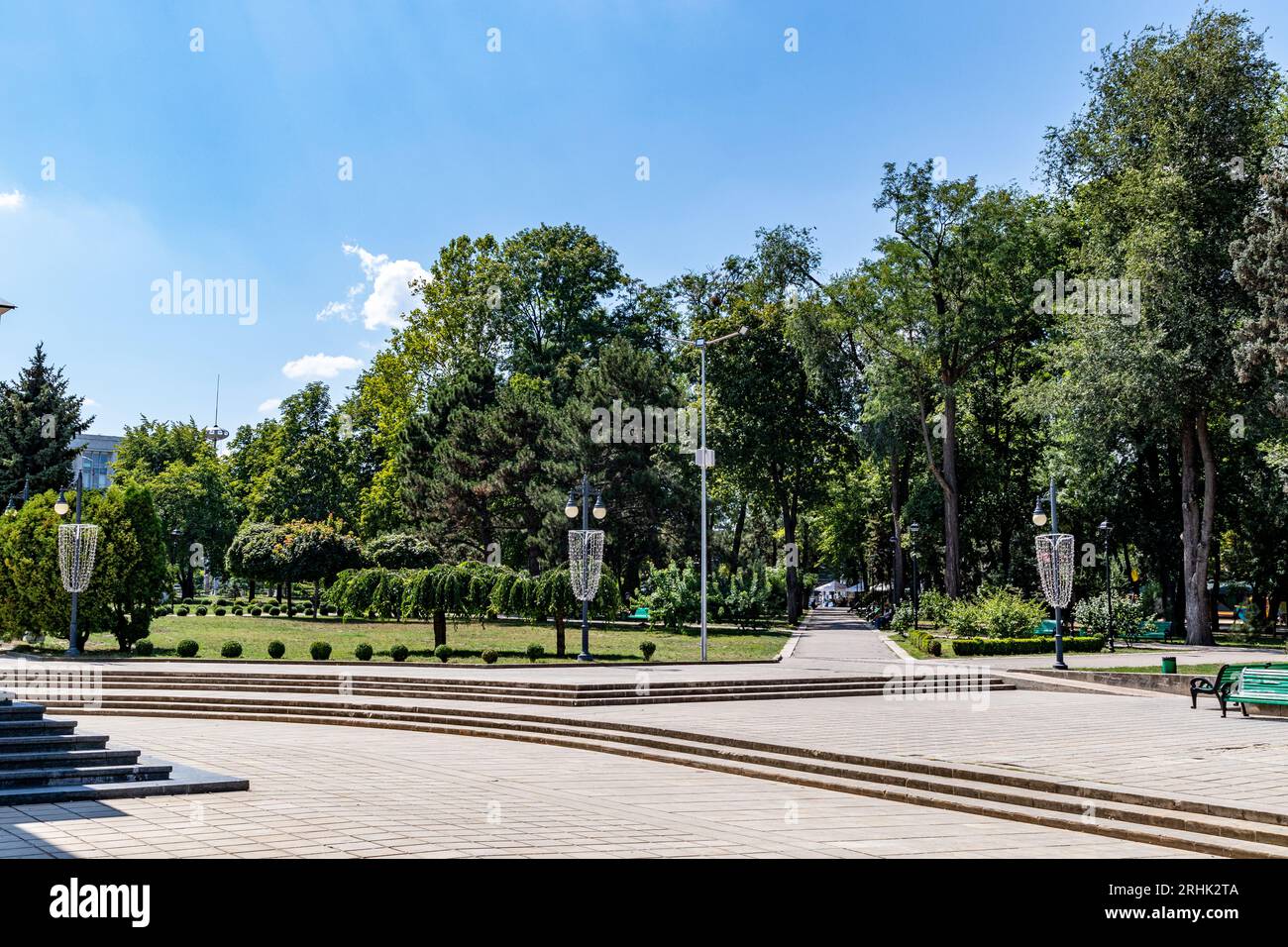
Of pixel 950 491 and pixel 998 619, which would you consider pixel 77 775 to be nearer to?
pixel 998 619

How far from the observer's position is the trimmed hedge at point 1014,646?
29922 mm

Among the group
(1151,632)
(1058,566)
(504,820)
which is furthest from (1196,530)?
(504,820)

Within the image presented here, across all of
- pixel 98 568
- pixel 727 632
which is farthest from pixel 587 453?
pixel 98 568

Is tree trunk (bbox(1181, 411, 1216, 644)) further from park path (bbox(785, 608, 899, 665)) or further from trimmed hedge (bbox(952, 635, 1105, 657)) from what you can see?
park path (bbox(785, 608, 899, 665))

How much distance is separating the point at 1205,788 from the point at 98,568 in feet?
88.8

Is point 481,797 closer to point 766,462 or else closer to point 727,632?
point 727,632

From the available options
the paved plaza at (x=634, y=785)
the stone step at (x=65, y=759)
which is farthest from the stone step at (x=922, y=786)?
the stone step at (x=65, y=759)

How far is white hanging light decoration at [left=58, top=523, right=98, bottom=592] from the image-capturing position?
88.9ft

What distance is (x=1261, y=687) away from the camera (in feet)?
53.6

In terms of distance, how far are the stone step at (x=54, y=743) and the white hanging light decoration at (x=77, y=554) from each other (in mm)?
18266

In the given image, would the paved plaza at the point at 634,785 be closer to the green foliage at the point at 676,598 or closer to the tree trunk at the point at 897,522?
the green foliage at the point at 676,598

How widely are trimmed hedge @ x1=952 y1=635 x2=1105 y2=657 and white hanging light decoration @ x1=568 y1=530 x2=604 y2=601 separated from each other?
10.6m

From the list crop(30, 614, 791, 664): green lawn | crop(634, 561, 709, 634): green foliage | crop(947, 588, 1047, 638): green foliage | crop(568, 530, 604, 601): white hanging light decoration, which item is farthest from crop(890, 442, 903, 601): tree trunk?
crop(568, 530, 604, 601): white hanging light decoration

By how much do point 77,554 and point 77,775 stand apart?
62.9 feet
